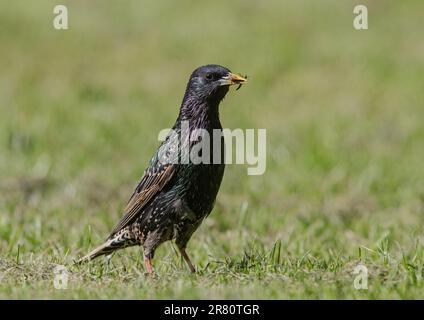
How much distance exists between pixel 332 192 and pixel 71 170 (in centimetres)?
291

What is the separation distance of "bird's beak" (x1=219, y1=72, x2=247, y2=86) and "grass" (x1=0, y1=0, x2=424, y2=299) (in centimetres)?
119

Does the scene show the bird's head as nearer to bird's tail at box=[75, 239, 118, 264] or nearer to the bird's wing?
the bird's wing

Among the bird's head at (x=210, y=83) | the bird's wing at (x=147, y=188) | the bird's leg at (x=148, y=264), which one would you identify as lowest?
the bird's leg at (x=148, y=264)

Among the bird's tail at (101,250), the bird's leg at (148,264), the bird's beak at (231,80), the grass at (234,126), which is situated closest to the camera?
the grass at (234,126)

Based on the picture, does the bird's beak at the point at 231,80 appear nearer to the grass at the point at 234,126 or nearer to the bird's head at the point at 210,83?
the bird's head at the point at 210,83

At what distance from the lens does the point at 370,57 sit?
588 inches

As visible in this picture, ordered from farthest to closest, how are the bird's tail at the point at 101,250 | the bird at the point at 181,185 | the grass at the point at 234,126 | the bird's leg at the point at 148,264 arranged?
1. the bird's tail at the point at 101,250
2. the bird at the point at 181,185
3. the bird's leg at the point at 148,264
4. the grass at the point at 234,126

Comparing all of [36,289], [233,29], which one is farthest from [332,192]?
[233,29]

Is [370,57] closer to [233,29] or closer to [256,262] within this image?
[233,29]

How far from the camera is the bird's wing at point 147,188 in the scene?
20.3 feet

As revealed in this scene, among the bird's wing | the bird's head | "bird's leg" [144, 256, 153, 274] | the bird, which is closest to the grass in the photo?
"bird's leg" [144, 256, 153, 274]

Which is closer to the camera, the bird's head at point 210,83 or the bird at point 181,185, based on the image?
the bird at point 181,185

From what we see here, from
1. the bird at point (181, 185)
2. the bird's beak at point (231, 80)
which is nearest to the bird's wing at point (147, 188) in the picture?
the bird at point (181, 185)

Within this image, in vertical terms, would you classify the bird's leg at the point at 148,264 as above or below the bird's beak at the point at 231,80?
below
